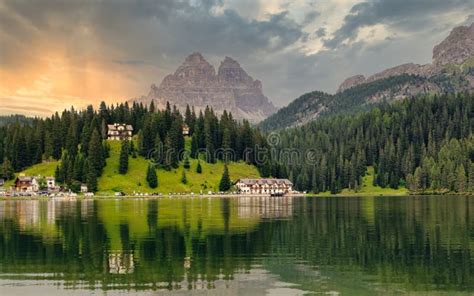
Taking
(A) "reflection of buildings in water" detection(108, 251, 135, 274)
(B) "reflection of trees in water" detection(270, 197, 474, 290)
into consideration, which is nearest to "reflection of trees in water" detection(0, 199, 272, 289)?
(A) "reflection of buildings in water" detection(108, 251, 135, 274)

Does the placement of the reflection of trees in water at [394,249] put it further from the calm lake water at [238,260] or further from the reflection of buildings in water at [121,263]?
the reflection of buildings in water at [121,263]

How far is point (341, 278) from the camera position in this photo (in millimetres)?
39688

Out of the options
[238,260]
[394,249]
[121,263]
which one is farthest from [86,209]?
[394,249]

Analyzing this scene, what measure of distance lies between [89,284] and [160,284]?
5233 mm

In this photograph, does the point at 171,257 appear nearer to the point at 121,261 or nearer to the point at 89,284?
the point at 121,261

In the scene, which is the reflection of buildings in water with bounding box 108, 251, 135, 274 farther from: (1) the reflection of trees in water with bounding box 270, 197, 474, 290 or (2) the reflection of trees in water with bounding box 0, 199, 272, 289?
(1) the reflection of trees in water with bounding box 270, 197, 474, 290

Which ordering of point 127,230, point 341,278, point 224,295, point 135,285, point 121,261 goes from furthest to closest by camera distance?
1. point 127,230
2. point 121,261
3. point 341,278
4. point 135,285
5. point 224,295

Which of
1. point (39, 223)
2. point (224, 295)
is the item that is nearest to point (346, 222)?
point (39, 223)

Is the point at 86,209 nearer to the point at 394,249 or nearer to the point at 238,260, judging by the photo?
the point at 238,260

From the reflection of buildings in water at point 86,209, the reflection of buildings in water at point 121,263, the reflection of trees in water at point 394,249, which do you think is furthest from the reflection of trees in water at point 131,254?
the reflection of buildings in water at point 86,209

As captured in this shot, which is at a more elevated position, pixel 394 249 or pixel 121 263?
pixel 121 263

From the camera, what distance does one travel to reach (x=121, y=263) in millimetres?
46125

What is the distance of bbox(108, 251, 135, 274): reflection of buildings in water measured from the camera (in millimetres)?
42781

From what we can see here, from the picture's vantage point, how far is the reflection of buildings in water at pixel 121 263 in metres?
42.8
